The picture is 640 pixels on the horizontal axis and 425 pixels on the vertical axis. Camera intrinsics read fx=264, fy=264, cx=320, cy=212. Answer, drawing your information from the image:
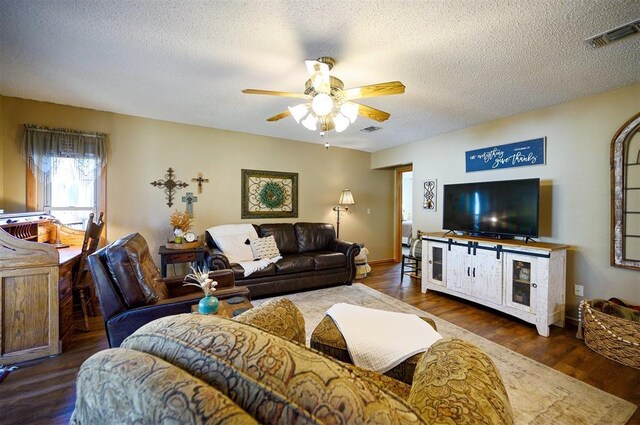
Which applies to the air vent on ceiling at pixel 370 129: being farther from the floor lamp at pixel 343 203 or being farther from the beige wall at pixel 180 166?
the floor lamp at pixel 343 203

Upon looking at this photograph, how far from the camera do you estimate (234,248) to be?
12.5 ft

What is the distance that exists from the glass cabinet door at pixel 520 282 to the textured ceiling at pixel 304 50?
5.92 feet

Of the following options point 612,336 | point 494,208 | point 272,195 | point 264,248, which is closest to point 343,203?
point 272,195

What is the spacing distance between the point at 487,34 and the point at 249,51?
1759mm

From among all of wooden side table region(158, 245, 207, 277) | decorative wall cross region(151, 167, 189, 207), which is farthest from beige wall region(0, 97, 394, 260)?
wooden side table region(158, 245, 207, 277)

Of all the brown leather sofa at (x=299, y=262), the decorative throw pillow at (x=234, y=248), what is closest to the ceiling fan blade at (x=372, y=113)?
the brown leather sofa at (x=299, y=262)

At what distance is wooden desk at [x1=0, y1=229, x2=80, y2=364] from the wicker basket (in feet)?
15.2

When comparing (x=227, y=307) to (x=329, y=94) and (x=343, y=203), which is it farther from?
(x=343, y=203)

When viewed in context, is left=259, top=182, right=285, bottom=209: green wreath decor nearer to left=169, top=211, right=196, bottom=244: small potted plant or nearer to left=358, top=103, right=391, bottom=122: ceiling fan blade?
left=169, top=211, right=196, bottom=244: small potted plant

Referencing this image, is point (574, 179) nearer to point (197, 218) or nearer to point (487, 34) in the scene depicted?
point (487, 34)

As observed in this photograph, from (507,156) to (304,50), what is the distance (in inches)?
120

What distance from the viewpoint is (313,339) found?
1534mm

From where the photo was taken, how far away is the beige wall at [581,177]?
8.80 feet

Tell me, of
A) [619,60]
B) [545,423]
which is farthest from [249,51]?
[545,423]
